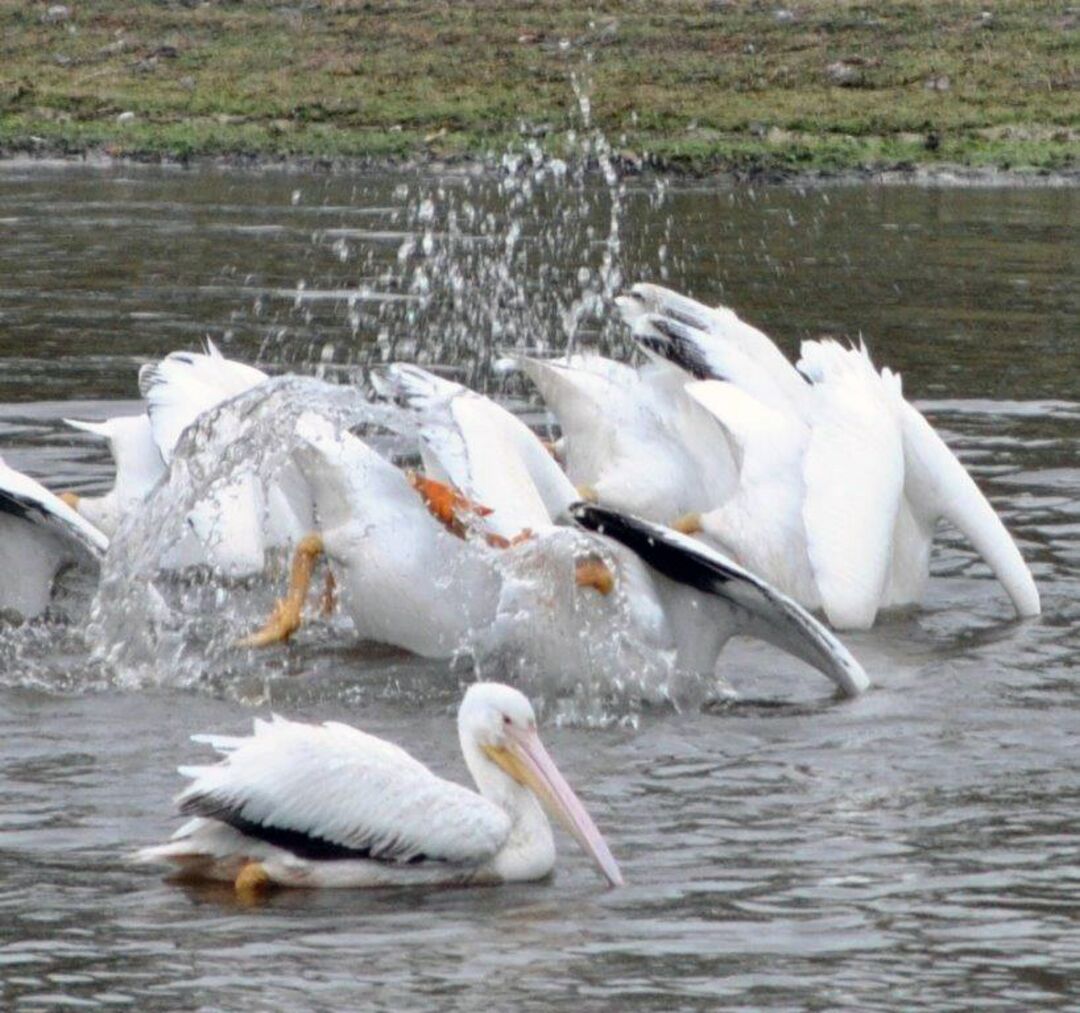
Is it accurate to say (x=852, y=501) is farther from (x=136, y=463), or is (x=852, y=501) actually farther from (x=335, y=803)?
(x=335, y=803)

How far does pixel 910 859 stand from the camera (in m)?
6.30

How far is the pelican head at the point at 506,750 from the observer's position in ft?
20.3

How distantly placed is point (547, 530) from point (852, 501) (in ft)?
3.80

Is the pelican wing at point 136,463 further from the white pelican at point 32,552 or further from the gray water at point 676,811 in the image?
the white pelican at point 32,552

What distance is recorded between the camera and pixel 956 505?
8938 mm

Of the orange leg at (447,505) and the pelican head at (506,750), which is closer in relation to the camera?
the pelican head at (506,750)

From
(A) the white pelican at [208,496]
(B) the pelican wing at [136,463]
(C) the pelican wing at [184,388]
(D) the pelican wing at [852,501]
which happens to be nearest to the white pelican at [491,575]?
(A) the white pelican at [208,496]

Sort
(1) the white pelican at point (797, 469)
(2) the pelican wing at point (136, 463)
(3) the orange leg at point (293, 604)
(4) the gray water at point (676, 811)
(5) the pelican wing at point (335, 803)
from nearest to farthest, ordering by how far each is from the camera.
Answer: (4) the gray water at point (676, 811) < (5) the pelican wing at point (335, 803) < (3) the orange leg at point (293, 604) < (1) the white pelican at point (797, 469) < (2) the pelican wing at point (136, 463)

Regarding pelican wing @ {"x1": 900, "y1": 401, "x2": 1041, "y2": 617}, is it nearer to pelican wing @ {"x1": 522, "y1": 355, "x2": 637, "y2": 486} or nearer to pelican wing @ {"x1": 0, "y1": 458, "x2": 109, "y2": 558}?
pelican wing @ {"x1": 522, "y1": 355, "x2": 637, "y2": 486}

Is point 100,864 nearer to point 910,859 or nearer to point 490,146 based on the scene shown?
point 910,859

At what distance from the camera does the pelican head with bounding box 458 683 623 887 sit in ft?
20.3

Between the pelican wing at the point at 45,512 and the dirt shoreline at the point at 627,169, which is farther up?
the dirt shoreline at the point at 627,169

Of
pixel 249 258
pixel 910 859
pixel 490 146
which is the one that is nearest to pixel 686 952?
pixel 910 859

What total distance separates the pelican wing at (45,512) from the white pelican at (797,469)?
1.93m
